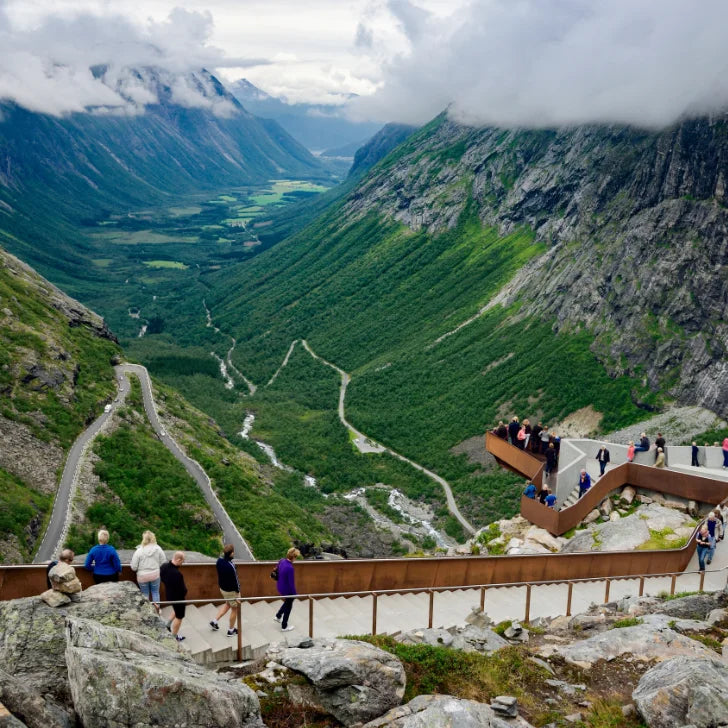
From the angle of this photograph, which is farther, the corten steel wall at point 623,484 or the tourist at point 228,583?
the corten steel wall at point 623,484

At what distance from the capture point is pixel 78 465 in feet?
181

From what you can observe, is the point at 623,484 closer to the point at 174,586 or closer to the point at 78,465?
the point at 174,586

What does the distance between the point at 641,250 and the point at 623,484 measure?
257 feet

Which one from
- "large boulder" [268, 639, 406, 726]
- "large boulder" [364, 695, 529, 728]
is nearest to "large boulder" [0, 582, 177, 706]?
"large boulder" [268, 639, 406, 726]

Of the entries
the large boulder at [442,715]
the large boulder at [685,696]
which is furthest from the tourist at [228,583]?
the large boulder at [685,696]

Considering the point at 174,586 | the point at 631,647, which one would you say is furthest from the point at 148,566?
the point at 631,647

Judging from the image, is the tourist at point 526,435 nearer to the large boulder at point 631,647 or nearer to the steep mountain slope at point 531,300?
the large boulder at point 631,647

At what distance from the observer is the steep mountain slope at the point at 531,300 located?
9312 cm

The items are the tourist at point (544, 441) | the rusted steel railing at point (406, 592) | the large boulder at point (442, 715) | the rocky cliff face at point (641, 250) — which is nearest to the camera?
the large boulder at point (442, 715)

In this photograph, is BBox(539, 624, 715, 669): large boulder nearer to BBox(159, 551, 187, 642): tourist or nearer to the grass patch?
the grass patch

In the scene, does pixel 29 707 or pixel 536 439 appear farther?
pixel 536 439

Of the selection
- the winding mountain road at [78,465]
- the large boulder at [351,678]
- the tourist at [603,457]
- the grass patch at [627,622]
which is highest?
the tourist at [603,457]

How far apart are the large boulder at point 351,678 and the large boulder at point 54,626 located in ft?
8.67

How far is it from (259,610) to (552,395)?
8511 cm
